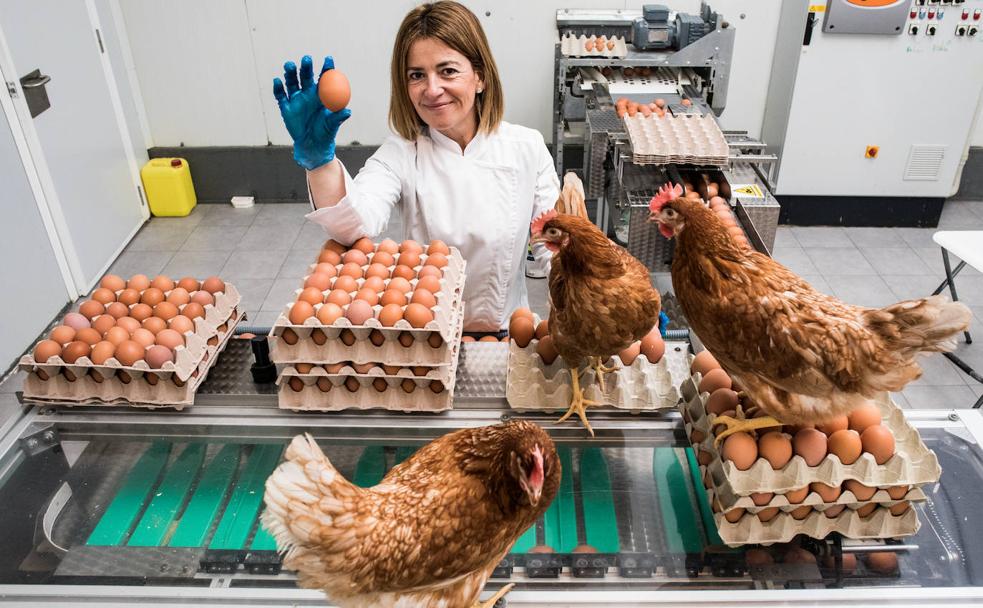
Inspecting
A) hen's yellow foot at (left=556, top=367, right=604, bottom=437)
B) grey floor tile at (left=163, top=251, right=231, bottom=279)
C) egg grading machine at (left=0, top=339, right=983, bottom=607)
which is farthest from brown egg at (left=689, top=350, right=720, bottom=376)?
grey floor tile at (left=163, top=251, right=231, bottom=279)

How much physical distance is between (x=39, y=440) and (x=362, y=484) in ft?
2.99

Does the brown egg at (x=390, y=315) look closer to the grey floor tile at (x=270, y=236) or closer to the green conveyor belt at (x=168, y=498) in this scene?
the green conveyor belt at (x=168, y=498)

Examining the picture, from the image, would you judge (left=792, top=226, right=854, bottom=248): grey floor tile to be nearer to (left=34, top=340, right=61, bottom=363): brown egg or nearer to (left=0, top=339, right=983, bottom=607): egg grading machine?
(left=0, top=339, right=983, bottom=607): egg grading machine

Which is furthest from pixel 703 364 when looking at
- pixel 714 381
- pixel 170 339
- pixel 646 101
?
pixel 646 101

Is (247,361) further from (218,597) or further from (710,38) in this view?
(710,38)

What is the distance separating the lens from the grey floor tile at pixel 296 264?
530 cm

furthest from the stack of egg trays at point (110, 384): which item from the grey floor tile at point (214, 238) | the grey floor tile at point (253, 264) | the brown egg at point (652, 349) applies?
the grey floor tile at point (214, 238)

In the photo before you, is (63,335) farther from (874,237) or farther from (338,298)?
(874,237)

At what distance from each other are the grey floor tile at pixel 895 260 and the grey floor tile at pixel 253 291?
468 centimetres

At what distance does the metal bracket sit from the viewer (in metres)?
1.86

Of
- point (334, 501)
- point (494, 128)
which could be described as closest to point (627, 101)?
point (494, 128)

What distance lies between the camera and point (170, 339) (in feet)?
6.22

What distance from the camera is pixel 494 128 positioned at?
2619 mm

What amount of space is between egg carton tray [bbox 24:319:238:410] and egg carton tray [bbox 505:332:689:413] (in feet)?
3.00
